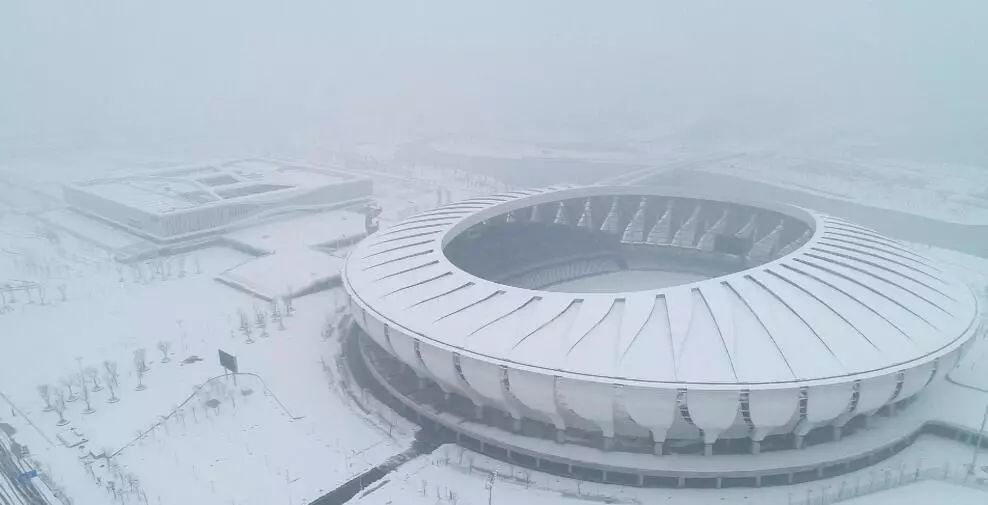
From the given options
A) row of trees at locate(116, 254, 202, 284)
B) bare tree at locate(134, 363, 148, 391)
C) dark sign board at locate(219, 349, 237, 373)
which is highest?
dark sign board at locate(219, 349, 237, 373)

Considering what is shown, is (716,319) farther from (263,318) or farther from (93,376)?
(93,376)

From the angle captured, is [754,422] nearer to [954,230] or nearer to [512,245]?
[512,245]

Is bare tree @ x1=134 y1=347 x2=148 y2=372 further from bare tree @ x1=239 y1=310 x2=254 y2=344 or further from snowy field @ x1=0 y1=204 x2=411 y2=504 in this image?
bare tree @ x1=239 y1=310 x2=254 y2=344

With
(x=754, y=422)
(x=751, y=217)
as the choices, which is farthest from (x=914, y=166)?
(x=754, y=422)

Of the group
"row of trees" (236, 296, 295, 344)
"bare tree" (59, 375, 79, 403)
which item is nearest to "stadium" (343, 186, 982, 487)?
"row of trees" (236, 296, 295, 344)

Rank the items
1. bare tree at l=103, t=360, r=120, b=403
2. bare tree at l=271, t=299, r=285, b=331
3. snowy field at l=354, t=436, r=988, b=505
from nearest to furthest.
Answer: snowy field at l=354, t=436, r=988, b=505
bare tree at l=103, t=360, r=120, b=403
bare tree at l=271, t=299, r=285, b=331

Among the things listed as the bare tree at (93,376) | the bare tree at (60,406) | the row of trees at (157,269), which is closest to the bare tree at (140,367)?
the bare tree at (93,376)

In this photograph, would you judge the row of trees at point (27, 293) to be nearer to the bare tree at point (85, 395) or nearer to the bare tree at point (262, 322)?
the bare tree at point (85, 395)
